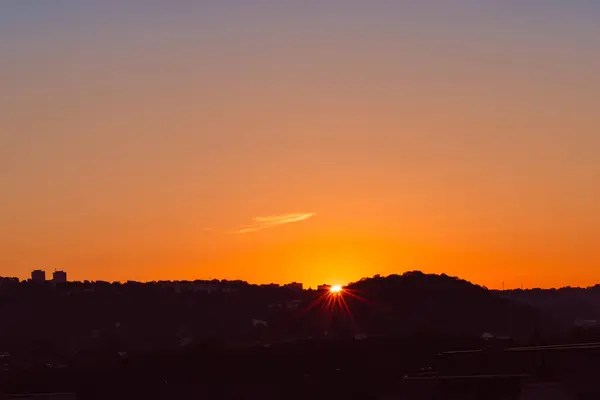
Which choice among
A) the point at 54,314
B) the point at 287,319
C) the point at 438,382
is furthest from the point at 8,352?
the point at 438,382

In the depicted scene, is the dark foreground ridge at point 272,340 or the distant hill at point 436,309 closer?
the dark foreground ridge at point 272,340

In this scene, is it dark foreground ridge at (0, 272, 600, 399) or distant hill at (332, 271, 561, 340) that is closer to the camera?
dark foreground ridge at (0, 272, 600, 399)

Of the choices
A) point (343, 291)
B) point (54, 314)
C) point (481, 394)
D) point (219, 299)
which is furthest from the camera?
point (219, 299)

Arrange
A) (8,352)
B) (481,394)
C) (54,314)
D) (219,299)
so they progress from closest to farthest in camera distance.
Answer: (481,394)
(8,352)
(54,314)
(219,299)

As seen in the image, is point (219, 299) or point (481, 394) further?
point (219, 299)

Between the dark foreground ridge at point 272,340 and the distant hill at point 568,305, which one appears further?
the distant hill at point 568,305

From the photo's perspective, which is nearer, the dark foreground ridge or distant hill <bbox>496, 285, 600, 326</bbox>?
the dark foreground ridge

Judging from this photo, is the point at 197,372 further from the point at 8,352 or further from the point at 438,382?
the point at 438,382

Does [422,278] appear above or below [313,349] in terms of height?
above
